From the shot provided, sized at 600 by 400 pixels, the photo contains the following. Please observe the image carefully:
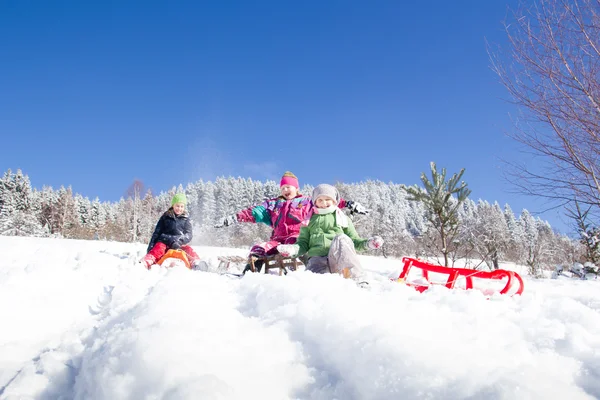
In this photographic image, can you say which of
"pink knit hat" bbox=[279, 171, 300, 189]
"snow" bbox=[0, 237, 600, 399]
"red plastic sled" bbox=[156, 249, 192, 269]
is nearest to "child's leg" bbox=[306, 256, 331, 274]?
"snow" bbox=[0, 237, 600, 399]

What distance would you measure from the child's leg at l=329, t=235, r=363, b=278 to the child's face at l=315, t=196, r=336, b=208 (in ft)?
2.37

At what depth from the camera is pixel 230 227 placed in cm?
4038

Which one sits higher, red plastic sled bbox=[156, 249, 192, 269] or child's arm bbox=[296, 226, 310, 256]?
child's arm bbox=[296, 226, 310, 256]

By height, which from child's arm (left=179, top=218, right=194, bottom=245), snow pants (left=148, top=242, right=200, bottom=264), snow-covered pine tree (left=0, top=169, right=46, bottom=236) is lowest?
snow pants (left=148, top=242, right=200, bottom=264)

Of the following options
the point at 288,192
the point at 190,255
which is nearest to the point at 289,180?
the point at 288,192

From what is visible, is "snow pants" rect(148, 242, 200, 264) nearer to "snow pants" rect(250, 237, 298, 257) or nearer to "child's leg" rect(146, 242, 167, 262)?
"child's leg" rect(146, 242, 167, 262)

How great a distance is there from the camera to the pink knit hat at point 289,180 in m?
5.66

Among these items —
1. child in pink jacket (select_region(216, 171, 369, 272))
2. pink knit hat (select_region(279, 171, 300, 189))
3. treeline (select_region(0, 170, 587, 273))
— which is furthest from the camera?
treeline (select_region(0, 170, 587, 273))

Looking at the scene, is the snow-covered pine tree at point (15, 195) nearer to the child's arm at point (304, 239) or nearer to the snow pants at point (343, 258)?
the child's arm at point (304, 239)

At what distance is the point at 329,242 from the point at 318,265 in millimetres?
279

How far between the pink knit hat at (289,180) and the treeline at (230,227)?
210 inches

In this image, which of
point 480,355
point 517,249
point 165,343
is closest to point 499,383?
point 480,355

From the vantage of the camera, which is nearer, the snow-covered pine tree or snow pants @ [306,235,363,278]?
snow pants @ [306,235,363,278]

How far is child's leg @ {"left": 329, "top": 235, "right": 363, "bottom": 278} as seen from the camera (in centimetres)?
330
